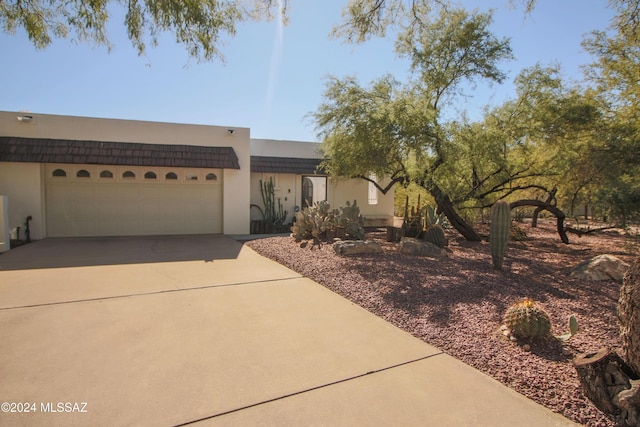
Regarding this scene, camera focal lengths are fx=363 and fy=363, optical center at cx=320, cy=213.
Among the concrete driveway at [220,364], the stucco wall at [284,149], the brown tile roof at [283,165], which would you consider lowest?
the concrete driveway at [220,364]

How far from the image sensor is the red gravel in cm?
342

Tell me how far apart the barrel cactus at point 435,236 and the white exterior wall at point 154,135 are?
7.21 meters

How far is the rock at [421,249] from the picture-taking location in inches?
350

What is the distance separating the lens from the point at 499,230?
712 centimetres

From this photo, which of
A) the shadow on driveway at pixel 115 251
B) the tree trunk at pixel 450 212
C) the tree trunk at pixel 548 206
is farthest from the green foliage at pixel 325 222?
the tree trunk at pixel 548 206

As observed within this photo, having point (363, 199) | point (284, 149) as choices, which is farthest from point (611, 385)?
point (363, 199)

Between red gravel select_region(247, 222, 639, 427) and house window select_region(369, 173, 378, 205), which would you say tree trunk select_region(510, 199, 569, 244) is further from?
house window select_region(369, 173, 378, 205)

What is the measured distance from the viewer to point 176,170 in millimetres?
13500

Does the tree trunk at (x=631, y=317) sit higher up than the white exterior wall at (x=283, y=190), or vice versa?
the white exterior wall at (x=283, y=190)

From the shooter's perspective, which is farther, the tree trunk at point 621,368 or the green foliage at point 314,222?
the green foliage at point 314,222

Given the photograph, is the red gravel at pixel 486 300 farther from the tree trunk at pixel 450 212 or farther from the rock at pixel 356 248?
the tree trunk at pixel 450 212

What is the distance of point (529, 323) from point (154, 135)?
12.8 meters

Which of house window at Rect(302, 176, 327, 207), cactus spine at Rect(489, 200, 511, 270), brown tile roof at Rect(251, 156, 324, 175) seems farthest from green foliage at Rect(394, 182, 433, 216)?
cactus spine at Rect(489, 200, 511, 270)

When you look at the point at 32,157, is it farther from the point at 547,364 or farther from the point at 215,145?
the point at 547,364
